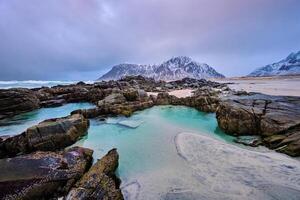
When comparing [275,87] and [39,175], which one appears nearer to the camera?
[39,175]

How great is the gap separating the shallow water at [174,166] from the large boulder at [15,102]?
51.5ft

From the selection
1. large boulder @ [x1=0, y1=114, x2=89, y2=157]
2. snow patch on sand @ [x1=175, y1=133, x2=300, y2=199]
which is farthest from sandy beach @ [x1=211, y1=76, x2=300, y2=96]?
large boulder @ [x1=0, y1=114, x2=89, y2=157]

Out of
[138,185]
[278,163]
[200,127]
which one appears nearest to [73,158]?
[138,185]

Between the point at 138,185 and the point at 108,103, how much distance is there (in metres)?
15.6

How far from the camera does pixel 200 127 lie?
1495 centimetres

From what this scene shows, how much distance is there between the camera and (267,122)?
11359 mm

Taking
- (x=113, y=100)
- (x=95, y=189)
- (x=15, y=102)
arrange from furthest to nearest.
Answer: (x=15, y=102), (x=113, y=100), (x=95, y=189)

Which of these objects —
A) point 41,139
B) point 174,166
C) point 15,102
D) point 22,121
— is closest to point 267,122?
point 174,166

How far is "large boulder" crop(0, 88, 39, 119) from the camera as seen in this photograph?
2436 cm

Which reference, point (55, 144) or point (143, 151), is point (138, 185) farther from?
point (55, 144)

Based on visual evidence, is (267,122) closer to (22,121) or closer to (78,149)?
(78,149)

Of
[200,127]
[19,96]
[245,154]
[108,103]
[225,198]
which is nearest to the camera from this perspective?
[225,198]

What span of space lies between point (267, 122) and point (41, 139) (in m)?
12.8

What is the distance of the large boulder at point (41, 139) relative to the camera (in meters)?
10.3
